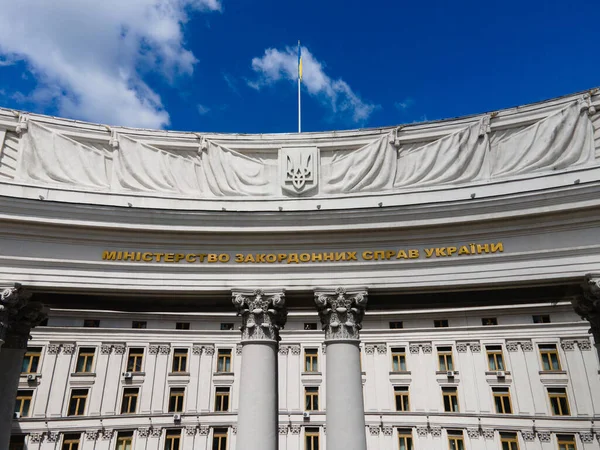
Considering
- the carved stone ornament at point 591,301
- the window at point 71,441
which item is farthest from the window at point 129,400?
the carved stone ornament at point 591,301

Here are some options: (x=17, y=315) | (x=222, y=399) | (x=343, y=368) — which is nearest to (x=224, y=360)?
(x=222, y=399)

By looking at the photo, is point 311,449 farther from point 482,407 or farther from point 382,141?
point 382,141

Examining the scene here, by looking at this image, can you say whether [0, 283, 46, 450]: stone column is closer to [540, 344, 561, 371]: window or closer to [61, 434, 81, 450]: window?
[61, 434, 81, 450]: window

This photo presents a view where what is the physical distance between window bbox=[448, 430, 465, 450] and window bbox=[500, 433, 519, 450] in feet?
8.82

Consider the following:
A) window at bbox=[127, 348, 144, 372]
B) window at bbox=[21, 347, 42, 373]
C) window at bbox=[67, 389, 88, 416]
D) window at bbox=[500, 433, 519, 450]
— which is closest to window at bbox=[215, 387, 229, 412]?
window at bbox=[127, 348, 144, 372]

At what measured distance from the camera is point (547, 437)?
1351 inches

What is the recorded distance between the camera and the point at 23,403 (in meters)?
35.6

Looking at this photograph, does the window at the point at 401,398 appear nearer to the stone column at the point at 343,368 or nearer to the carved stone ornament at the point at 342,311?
the stone column at the point at 343,368

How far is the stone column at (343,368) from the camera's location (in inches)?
616

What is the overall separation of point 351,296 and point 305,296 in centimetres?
167

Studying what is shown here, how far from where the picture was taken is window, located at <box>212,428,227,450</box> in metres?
37.4

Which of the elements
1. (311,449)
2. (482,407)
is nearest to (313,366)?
(311,449)

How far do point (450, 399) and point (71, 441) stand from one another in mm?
27347

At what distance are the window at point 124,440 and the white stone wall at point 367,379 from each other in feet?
1.18
